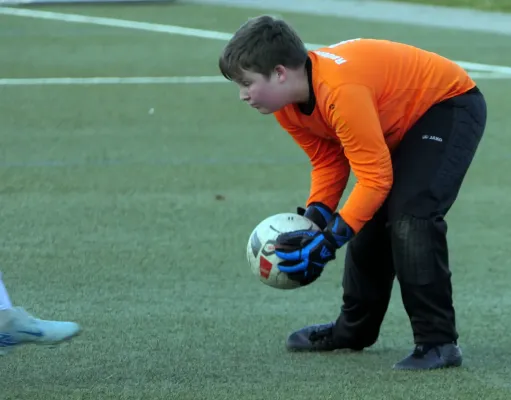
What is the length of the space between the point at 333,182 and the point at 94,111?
6641 millimetres

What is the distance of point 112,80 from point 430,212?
28.4 feet

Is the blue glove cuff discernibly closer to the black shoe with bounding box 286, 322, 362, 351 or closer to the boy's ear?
the black shoe with bounding box 286, 322, 362, 351

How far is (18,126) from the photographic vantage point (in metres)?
10.9

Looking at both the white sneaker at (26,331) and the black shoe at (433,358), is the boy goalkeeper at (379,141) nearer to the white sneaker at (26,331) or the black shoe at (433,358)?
the black shoe at (433,358)

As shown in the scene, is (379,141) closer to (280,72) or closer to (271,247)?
(280,72)

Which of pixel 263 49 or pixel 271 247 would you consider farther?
pixel 271 247

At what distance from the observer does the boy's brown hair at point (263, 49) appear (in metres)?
4.60

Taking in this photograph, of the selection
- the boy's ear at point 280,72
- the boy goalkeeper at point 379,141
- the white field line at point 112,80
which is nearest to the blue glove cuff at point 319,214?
the boy goalkeeper at point 379,141

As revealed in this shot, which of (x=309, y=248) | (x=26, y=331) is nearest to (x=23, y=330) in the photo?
(x=26, y=331)

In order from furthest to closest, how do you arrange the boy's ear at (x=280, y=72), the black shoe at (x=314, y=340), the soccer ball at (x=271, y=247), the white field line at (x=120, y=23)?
the white field line at (x=120, y=23)
the black shoe at (x=314, y=340)
the soccer ball at (x=271, y=247)
the boy's ear at (x=280, y=72)

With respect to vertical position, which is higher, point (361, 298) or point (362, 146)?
point (362, 146)

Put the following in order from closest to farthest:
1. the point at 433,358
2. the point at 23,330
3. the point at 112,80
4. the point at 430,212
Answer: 1. the point at 23,330
2. the point at 430,212
3. the point at 433,358
4. the point at 112,80

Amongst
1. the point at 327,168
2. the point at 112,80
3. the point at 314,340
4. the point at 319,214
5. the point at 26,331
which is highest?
the point at 327,168

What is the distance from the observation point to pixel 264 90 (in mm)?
4648
